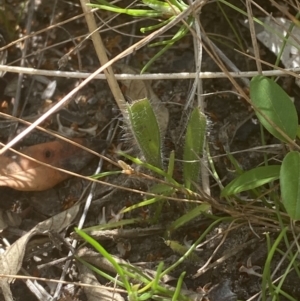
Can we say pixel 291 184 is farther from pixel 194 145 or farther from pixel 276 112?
pixel 194 145

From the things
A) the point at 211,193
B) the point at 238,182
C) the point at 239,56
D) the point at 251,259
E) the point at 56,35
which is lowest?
the point at 251,259

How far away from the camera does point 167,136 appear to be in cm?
138

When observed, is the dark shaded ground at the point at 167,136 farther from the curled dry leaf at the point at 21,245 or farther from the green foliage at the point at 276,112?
the green foliage at the point at 276,112

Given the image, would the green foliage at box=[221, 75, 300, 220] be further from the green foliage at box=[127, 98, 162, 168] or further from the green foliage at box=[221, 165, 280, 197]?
the green foliage at box=[127, 98, 162, 168]

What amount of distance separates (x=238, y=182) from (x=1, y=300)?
57 cm

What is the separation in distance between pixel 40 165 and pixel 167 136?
0.31 metres

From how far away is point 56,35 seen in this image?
1.59 meters

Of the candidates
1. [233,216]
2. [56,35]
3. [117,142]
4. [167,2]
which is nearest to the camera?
[167,2]

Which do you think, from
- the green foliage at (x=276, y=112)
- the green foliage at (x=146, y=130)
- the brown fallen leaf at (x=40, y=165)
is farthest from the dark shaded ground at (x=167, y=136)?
the green foliage at (x=276, y=112)

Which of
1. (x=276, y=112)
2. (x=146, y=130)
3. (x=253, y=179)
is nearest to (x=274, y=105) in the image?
(x=276, y=112)

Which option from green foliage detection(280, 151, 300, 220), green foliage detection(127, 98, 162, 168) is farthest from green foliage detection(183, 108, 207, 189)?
green foliage detection(280, 151, 300, 220)

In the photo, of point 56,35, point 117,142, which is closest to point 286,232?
point 117,142

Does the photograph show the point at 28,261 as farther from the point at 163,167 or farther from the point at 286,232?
the point at 286,232

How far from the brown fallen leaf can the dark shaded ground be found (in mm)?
35
